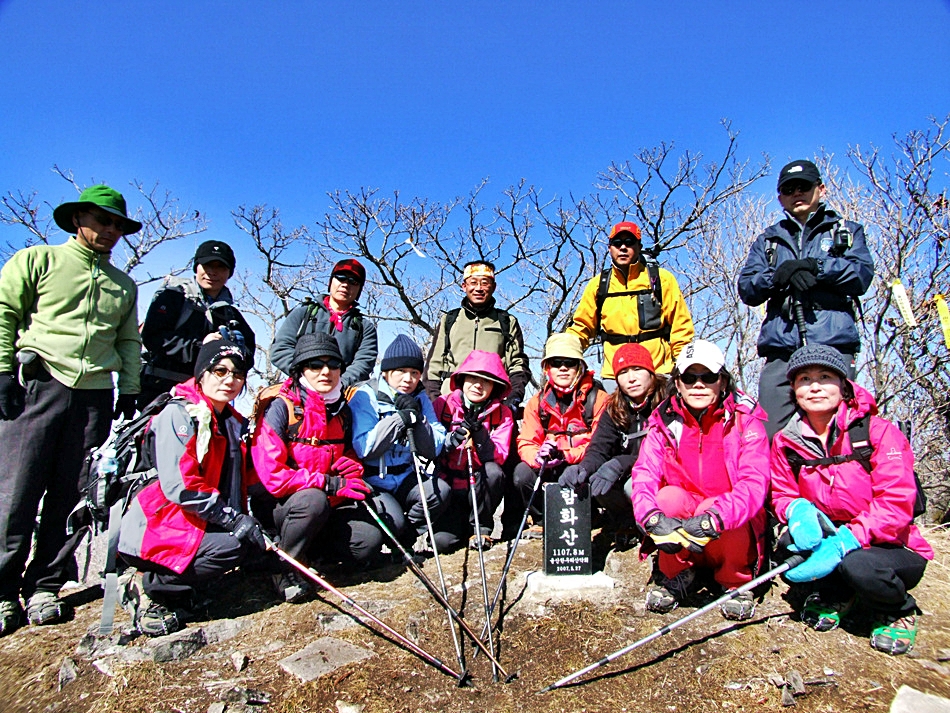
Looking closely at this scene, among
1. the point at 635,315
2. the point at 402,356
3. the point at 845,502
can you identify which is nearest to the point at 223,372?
the point at 402,356

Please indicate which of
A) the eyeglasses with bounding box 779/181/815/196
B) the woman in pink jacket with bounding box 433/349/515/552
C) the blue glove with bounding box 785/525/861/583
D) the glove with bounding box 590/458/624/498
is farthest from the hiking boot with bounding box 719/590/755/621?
the eyeglasses with bounding box 779/181/815/196

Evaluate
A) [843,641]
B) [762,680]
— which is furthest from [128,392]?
[843,641]

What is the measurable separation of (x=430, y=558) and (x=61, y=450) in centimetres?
287

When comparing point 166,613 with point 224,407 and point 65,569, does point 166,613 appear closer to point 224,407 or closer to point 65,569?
point 65,569

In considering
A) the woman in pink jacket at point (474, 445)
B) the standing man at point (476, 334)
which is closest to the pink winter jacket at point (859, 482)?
the woman in pink jacket at point (474, 445)

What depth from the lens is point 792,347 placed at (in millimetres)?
4492

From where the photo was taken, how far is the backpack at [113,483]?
11.9ft

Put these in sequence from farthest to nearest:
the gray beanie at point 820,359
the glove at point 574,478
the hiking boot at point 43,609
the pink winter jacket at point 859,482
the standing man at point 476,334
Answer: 1. the standing man at point 476,334
2. the glove at point 574,478
3. the hiking boot at point 43,609
4. the gray beanie at point 820,359
5. the pink winter jacket at point 859,482

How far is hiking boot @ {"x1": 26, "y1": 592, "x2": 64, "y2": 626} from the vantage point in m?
3.83

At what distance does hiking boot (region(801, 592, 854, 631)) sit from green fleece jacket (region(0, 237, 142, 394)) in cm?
487

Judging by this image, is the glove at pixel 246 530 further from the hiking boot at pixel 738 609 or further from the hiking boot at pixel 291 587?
the hiking boot at pixel 738 609

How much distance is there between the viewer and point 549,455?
492 cm

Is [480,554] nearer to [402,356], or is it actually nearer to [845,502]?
[402,356]

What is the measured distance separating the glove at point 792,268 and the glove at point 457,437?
2.81 meters
